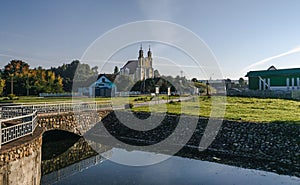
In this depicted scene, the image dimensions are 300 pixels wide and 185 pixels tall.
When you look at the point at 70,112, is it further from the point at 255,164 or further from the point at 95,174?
the point at 255,164

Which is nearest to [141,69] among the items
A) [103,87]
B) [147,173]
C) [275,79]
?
[103,87]

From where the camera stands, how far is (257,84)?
43.8 meters

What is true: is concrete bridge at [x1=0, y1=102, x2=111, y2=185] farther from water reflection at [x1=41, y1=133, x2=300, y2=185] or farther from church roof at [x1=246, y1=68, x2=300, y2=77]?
church roof at [x1=246, y1=68, x2=300, y2=77]

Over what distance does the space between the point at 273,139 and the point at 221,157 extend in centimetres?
367

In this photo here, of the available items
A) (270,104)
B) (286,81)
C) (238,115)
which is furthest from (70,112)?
(286,81)

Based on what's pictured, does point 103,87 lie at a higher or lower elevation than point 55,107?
higher

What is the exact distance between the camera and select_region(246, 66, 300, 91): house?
128ft

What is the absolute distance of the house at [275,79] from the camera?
39.1 metres

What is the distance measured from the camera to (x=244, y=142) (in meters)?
17.2

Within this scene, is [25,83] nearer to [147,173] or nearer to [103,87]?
[103,87]

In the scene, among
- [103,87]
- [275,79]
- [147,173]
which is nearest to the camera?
[147,173]

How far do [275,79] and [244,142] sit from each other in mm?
27923

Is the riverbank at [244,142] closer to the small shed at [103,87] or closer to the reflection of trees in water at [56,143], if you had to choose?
the reflection of trees in water at [56,143]

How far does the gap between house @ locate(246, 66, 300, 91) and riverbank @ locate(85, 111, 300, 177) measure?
77.6ft
